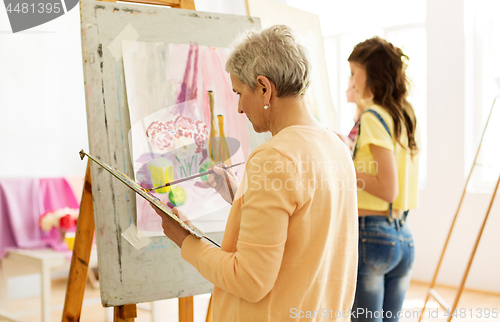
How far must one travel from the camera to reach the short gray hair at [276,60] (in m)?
0.89

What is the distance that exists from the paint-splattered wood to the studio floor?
5.59 feet

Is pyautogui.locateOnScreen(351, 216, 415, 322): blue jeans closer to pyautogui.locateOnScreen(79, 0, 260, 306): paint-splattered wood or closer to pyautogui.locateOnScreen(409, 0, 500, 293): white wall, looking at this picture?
pyautogui.locateOnScreen(79, 0, 260, 306): paint-splattered wood

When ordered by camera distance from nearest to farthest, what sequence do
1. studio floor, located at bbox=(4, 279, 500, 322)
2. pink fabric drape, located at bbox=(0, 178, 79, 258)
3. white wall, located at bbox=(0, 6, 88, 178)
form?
1. pink fabric drape, located at bbox=(0, 178, 79, 258)
2. studio floor, located at bbox=(4, 279, 500, 322)
3. white wall, located at bbox=(0, 6, 88, 178)

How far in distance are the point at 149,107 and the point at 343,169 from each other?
718mm

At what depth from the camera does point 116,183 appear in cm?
132

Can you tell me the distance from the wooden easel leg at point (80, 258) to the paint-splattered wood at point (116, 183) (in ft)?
0.32

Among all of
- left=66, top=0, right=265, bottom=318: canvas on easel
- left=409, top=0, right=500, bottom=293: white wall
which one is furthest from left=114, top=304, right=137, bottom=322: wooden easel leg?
left=409, top=0, right=500, bottom=293: white wall

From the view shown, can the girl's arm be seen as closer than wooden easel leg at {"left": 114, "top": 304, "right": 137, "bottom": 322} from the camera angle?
No

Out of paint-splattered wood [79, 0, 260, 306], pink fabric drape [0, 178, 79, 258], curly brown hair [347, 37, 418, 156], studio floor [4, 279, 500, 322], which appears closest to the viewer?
paint-splattered wood [79, 0, 260, 306]

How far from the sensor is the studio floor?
3.15 m

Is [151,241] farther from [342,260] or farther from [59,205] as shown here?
[59,205]

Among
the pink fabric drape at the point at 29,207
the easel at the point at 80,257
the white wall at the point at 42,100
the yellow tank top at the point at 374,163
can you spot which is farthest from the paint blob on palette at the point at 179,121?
the white wall at the point at 42,100

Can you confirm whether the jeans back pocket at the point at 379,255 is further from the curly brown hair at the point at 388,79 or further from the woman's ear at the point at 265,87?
the woman's ear at the point at 265,87

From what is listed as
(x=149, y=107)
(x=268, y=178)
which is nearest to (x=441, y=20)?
(x=149, y=107)
